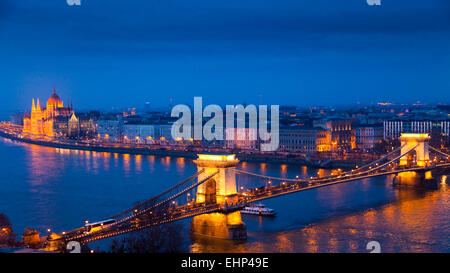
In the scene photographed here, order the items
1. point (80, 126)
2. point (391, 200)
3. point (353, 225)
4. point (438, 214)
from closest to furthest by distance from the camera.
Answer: point (353, 225), point (438, 214), point (391, 200), point (80, 126)

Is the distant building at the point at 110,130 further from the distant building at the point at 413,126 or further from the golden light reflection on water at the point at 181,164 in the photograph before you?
the distant building at the point at 413,126

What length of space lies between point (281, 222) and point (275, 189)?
2.42 ft

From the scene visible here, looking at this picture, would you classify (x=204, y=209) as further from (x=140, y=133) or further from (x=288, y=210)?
(x=140, y=133)

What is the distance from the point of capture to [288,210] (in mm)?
8859

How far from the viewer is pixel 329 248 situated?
657 cm

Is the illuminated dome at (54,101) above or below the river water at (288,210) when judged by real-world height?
above

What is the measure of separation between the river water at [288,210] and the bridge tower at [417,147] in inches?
24.4

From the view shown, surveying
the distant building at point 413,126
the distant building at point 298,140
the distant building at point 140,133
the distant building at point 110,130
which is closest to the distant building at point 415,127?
the distant building at point 413,126

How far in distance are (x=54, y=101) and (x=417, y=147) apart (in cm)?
2969

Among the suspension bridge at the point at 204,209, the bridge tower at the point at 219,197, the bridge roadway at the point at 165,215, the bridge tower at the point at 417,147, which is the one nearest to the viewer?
the bridge roadway at the point at 165,215

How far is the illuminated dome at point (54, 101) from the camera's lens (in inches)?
1501

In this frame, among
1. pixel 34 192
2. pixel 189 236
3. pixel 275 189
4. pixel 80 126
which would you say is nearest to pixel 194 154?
pixel 34 192
